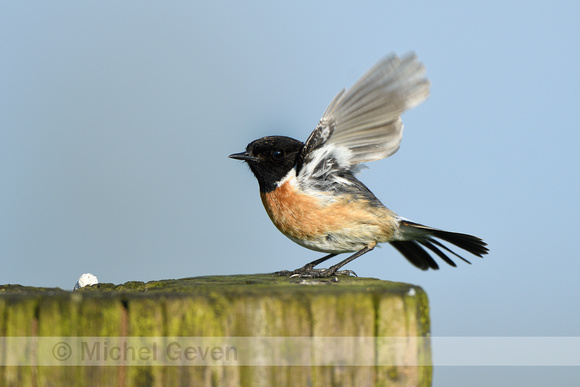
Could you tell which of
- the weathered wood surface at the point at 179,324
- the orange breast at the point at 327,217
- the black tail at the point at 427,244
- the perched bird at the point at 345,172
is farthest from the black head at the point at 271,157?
the weathered wood surface at the point at 179,324

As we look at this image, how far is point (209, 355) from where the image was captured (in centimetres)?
231

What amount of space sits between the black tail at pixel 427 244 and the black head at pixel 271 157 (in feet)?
3.84

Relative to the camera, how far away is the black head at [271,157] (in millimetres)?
5734

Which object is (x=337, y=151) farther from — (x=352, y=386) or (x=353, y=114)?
(x=352, y=386)

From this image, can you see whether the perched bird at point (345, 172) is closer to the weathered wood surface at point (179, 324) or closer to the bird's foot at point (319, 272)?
the bird's foot at point (319, 272)

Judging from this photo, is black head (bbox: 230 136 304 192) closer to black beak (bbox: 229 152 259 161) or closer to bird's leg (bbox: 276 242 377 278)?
black beak (bbox: 229 152 259 161)

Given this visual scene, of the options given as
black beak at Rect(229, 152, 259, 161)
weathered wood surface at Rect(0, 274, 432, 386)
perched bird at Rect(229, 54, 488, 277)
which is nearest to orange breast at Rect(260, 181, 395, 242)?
perched bird at Rect(229, 54, 488, 277)

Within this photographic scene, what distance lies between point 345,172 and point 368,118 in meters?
0.66

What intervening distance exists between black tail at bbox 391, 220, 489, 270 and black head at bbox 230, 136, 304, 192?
117 centimetres

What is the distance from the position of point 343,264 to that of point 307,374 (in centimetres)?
306

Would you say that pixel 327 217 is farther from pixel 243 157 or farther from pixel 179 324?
pixel 179 324

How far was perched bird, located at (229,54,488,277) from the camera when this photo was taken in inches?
192

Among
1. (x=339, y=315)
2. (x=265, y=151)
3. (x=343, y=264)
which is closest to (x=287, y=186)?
(x=265, y=151)

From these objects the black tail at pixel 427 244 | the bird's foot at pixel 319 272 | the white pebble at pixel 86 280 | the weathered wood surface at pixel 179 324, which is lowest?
the weathered wood surface at pixel 179 324
